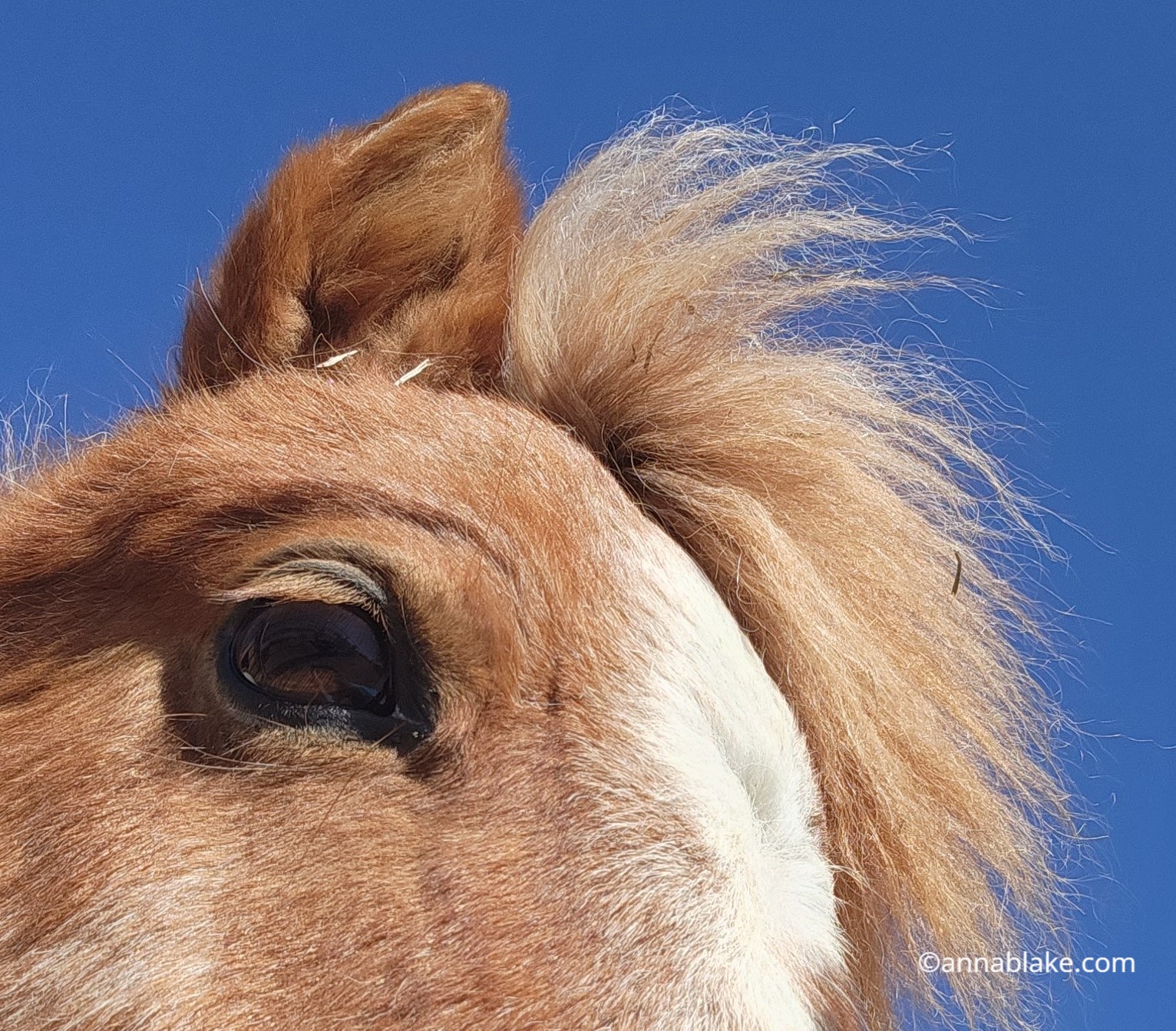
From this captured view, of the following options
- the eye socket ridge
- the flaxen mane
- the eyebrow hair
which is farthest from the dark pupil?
the flaxen mane

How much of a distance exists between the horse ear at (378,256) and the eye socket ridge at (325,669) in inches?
28.3

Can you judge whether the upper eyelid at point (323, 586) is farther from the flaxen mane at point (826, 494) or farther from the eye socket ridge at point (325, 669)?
the flaxen mane at point (826, 494)

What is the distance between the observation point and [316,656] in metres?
1.60

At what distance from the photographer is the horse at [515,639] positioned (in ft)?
4.71

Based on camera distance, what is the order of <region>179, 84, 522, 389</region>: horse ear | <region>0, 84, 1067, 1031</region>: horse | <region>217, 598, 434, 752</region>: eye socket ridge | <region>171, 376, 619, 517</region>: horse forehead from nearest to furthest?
<region>0, 84, 1067, 1031</region>: horse < <region>217, 598, 434, 752</region>: eye socket ridge < <region>171, 376, 619, 517</region>: horse forehead < <region>179, 84, 522, 389</region>: horse ear

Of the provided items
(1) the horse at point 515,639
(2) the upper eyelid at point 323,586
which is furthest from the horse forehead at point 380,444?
(2) the upper eyelid at point 323,586

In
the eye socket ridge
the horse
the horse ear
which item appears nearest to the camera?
the horse

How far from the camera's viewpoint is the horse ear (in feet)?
7.04

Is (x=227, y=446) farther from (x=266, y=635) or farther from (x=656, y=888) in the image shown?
(x=656, y=888)

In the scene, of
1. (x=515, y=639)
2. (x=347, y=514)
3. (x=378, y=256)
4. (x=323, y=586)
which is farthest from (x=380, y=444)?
(x=378, y=256)

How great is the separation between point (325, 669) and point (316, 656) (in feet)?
0.07

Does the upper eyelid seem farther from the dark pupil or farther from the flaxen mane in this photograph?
the flaxen mane

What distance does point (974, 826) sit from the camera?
2074mm

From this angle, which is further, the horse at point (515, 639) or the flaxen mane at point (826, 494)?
the flaxen mane at point (826, 494)
